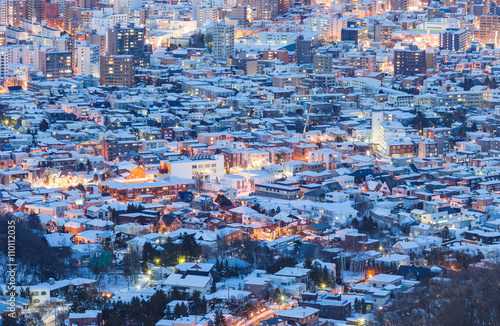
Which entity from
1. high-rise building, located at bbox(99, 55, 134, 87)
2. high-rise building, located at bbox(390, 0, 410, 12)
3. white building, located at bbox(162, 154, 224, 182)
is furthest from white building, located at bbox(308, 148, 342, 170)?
high-rise building, located at bbox(390, 0, 410, 12)

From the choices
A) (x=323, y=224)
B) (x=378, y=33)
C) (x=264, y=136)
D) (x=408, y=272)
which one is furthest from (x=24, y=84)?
(x=408, y=272)

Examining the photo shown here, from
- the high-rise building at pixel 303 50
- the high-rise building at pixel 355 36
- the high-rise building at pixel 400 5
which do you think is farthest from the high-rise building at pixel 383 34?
the high-rise building at pixel 400 5

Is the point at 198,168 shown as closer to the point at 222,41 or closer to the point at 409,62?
the point at 409,62

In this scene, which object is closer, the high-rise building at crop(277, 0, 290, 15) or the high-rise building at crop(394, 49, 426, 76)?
the high-rise building at crop(394, 49, 426, 76)

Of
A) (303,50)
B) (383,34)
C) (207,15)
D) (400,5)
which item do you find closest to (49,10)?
(207,15)

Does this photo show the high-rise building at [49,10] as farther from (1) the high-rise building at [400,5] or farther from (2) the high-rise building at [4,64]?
(1) the high-rise building at [400,5]

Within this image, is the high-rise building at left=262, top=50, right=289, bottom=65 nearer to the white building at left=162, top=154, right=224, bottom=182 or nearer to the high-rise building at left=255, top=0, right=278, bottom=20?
the high-rise building at left=255, top=0, right=278, bottom=20
